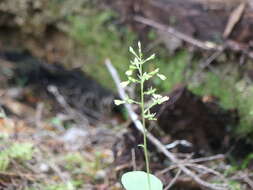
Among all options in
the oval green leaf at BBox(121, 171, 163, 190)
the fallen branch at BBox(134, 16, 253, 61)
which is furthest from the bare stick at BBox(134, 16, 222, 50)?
the oval green leaf at BBox(121, 171, 163, 190)

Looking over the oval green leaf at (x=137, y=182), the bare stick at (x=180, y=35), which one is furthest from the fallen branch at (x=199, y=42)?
the oval green leaf at (x=137, y=182)

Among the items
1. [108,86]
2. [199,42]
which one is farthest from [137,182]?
[108,86]

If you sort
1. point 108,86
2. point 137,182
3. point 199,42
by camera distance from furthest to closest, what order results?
point 108,86 → point 199,42 → point 137,182

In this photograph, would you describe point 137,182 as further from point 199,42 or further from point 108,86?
point 108,86

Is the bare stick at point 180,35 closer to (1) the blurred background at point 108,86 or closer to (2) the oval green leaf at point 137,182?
(1) the blurred background at point 108,86

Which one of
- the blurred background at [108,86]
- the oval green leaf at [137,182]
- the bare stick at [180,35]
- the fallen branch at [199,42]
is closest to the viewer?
the oval green leaf at [137,182]

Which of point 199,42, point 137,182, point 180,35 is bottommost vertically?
point 137,182

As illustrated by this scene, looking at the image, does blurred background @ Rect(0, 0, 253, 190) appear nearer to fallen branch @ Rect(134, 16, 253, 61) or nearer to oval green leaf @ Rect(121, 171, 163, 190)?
fallen branch @ Rect(134, 16, 253, 61)

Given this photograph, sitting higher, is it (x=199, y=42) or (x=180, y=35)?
(x=180, y=35)

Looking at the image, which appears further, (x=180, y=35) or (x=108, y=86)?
(x=108, y=86)
